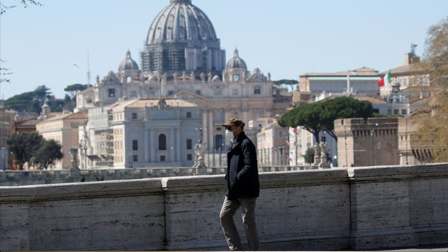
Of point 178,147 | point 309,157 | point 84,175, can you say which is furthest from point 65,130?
point 84,175

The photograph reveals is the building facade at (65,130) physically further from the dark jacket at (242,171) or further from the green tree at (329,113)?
the dark jacket at (242,171)

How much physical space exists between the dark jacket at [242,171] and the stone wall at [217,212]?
781 millimetres

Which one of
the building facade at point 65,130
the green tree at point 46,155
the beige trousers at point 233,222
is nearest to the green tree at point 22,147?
the green tree at point 46,155

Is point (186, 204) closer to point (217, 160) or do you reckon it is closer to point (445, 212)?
point (445, 212)

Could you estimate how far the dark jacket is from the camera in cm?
1412

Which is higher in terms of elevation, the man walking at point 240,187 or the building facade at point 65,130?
the building facade at point 65,130

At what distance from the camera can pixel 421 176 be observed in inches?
635

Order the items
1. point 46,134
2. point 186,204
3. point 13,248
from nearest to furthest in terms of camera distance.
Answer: point 13,248
point 186,204
point 46,134

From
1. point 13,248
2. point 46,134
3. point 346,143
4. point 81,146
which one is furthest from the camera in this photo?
point 46,134

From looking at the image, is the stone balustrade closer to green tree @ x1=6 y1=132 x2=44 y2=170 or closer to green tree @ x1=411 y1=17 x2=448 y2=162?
green tree @ x1=411 y1=17 x2=448 y2=162

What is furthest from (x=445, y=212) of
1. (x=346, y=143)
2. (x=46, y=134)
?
(x=46, y=134)

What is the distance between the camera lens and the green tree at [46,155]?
478 feet

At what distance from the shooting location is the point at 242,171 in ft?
46.4

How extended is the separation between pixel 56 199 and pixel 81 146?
13676 cm
